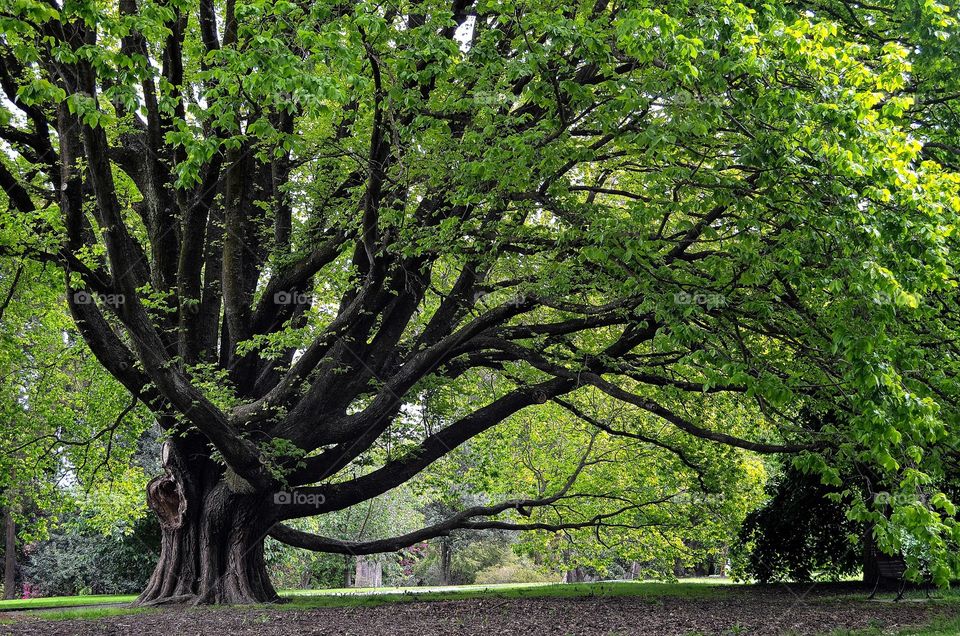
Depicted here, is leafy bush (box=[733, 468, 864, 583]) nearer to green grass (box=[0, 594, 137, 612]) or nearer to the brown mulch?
the brown mulch

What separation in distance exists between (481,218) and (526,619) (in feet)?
18.2

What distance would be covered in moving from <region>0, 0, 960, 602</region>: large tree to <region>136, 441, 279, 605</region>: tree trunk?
58 millimetres

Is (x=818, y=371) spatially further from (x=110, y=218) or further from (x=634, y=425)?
(x=110, y=218)

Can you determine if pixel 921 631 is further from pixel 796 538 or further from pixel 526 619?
pixel 796 538

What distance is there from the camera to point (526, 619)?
33.1 feet

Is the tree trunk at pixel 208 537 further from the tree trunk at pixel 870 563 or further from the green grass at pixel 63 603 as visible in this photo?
the tree trunk at pixel 870 563

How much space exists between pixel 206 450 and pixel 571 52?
1006 centimetres

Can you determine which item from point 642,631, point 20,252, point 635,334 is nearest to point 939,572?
point 642,631

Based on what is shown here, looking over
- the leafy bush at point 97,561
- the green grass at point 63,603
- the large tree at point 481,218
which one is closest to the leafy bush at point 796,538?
the large tree at point 481,218

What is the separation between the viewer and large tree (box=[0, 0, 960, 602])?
5969 mm

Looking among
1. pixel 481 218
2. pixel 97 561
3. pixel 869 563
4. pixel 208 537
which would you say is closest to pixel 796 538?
pixel 869 563

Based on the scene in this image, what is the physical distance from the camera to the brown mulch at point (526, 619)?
28.7 ft

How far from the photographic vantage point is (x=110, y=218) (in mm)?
7844

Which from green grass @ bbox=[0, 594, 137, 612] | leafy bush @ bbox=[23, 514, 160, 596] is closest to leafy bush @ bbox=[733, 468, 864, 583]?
green grass @ bbox=[0, 594, 137, 612]
